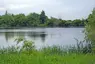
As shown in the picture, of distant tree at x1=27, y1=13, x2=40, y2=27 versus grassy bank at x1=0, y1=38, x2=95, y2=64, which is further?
distant tree at x1=27, y1=13, x2=40, y2=27

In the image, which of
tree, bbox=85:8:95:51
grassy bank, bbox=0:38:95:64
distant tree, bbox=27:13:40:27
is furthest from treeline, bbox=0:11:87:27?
tree, bbox=85:8:95:51

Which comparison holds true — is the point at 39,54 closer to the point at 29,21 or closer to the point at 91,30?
the point at 91,30

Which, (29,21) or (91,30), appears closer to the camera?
(91,30)

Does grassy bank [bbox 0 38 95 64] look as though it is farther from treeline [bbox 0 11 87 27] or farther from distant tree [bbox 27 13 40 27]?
distant tree [bbox 27 13 40 27]

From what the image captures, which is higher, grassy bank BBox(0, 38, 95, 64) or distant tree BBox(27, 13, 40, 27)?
distant tree BBox(27, 13, 40, 27)

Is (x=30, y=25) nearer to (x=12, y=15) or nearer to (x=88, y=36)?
(x=12, y=15)

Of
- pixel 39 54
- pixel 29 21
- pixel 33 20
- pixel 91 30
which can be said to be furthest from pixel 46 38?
pixel 29 21

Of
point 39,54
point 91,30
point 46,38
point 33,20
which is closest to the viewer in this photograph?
point 91,30

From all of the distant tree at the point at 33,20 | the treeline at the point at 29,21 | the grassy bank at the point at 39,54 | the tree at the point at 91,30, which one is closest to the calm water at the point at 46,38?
the grassy bank at the point at 39,54

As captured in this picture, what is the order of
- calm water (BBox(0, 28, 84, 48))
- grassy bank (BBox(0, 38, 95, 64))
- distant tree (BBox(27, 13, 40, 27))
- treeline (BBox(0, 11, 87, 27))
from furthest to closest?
distant tree (BBox(27, 13, 40, 27)) → treeline (BBox(0, 11, 87, 27)) → calm water (BBox(0, 28, 84, 48)) → grassy bank (BBox(0, 38, 95, 64))

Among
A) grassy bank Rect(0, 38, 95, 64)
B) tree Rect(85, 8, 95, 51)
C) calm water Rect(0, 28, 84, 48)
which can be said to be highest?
tree Rect(85, 8, 95, 51)

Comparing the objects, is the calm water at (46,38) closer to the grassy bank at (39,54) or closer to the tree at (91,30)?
the grassy bank at (39,54)

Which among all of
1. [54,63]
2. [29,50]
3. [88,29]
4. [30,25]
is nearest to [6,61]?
[54,63]

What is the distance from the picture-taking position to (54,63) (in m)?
8.93
